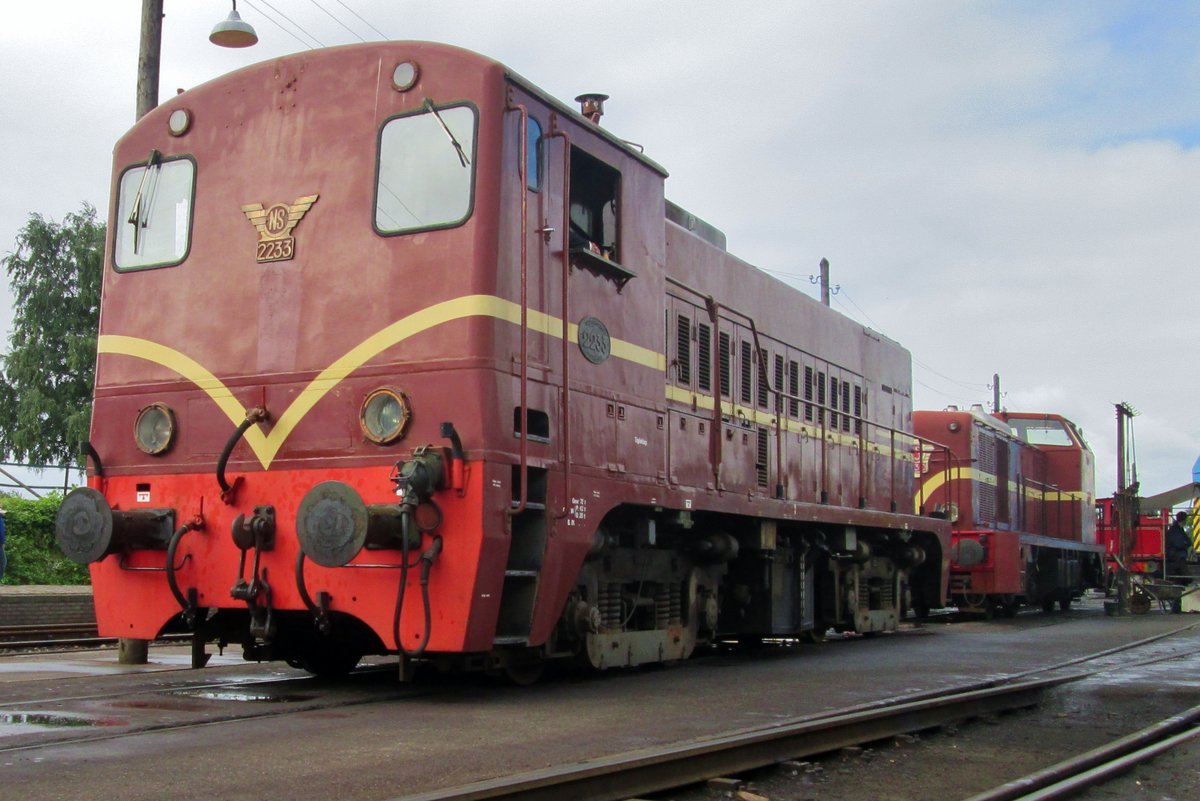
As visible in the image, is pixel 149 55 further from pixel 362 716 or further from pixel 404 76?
pixel 362 716

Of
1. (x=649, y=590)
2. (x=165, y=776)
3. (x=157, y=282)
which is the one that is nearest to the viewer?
(x=165, y=776)

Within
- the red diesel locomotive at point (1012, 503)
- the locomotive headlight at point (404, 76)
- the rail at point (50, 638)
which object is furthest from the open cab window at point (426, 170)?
the red diesel locomotive at point (1012, 503)

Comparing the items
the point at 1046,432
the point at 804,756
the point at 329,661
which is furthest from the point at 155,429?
the point at 1046,432

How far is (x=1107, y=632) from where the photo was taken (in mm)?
15758

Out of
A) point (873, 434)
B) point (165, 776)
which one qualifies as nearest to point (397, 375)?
point (165, 776)

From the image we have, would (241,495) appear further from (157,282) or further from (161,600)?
(157,282)

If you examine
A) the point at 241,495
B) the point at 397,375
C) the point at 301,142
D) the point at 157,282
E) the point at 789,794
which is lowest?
the point at 789,794

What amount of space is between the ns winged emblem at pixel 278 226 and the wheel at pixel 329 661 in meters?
2.80

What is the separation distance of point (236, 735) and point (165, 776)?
1.11m

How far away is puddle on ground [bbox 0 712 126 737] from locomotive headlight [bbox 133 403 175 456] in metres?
1.88

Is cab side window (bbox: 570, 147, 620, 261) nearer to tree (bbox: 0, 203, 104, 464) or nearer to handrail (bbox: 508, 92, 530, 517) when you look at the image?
handrail (bbox: 508, 92, 530, 517)

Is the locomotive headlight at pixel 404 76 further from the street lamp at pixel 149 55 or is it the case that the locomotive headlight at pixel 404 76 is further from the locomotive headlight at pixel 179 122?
the street lamp at pixel 149 55

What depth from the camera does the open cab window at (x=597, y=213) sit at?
27.7ft

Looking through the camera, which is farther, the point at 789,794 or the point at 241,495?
the point at 241,495
